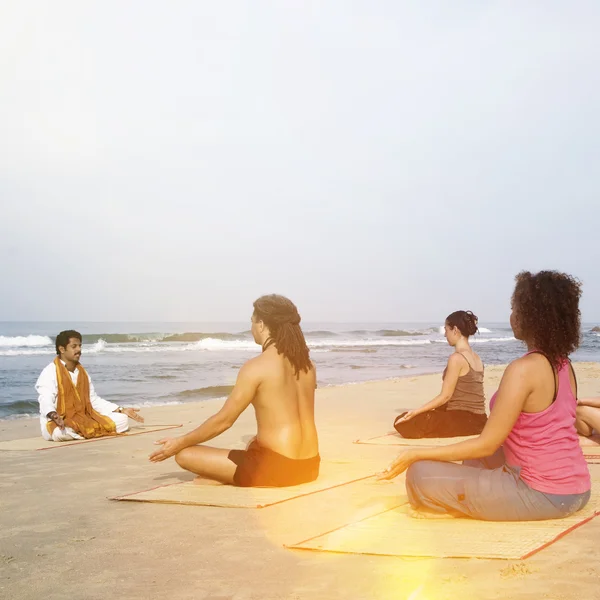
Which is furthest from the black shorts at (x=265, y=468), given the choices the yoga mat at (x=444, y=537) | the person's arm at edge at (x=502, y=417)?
the person's arm at edge at (x=502, y=417)

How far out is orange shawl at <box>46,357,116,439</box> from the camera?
8.35 metres

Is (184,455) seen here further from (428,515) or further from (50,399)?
(50,399)

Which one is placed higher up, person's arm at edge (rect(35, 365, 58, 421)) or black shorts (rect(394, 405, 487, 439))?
person's arm at edge (rect(35, 365, 58, 421))

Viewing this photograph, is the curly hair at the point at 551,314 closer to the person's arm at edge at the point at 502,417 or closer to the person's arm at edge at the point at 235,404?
the person's arm at edge at the point at 502,417

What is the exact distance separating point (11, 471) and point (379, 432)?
4040mm

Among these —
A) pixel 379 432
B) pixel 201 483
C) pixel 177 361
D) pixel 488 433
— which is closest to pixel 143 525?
pixel 201 483

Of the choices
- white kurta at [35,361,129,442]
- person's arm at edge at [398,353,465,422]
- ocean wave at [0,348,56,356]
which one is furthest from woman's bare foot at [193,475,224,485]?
ocean wave at [0,348,56,356]

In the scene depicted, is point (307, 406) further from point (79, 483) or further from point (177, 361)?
point (177, 361)

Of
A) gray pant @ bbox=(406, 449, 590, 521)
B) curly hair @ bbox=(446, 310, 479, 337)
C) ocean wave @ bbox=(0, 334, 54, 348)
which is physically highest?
curly hair @ bbox=(446, 310, 479, 337)

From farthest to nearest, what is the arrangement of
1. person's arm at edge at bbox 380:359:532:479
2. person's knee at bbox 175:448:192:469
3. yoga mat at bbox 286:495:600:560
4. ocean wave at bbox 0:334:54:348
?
ocean wave at bbox 0:334:54:348 < person's knee at bbox 175:448:192:469 < person's arm at edge at bbox 380:359:532:479 < yoga mat at bbox 286:495:600:560

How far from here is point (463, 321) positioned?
296 inches

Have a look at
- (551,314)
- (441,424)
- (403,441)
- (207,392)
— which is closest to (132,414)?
(403,441)

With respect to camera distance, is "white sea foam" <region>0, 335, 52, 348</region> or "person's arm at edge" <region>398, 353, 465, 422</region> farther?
"white sea foam" <region>0, 335, 52, 348</region>

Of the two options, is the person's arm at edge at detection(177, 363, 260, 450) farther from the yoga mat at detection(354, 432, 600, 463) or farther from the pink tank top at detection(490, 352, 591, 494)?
the yoga mat at detection(354, 432, 600, 463)
